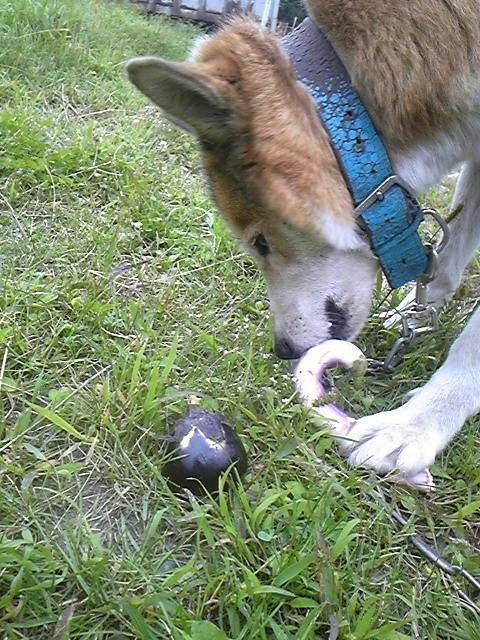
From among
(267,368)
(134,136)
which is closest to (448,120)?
(267,368)

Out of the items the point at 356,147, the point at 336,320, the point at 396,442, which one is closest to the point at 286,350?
the point at 336,320

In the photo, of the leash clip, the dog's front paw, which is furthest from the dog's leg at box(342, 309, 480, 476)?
the leash clip

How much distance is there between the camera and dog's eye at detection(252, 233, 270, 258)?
2402 mm

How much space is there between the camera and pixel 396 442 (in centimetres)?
222

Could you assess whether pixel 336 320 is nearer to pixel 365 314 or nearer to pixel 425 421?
pixel 365 314

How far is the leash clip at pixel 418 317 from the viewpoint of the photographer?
2.61 m

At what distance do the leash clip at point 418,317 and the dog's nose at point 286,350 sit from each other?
14.8 inches

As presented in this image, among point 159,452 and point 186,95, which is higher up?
point 186,95

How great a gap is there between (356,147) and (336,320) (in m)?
0.62

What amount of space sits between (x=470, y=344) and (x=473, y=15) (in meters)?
1.01

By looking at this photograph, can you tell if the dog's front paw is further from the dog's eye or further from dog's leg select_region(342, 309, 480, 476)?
the dog's eye

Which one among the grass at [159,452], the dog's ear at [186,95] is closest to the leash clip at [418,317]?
the grass at [159,452]

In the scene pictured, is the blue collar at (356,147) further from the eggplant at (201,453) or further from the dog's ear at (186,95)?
the eggplant at (201,453)

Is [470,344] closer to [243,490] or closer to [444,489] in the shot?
[444,489]
